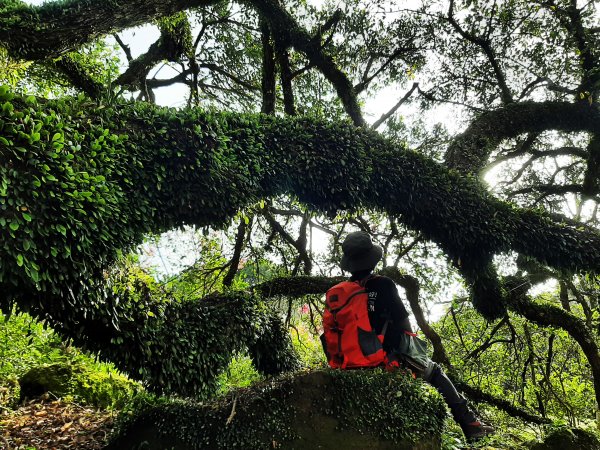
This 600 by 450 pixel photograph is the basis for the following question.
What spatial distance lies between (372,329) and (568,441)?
1960 mm

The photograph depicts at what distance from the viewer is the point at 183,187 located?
13.3 feet

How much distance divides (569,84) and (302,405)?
8.48 m

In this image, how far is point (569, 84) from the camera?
26.9ft

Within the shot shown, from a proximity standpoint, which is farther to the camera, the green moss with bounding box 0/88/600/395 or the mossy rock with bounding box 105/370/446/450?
the mossy rock with bounding box 105/370/446/450

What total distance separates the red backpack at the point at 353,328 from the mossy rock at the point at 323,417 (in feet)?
0.58

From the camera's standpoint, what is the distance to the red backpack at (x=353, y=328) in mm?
3939

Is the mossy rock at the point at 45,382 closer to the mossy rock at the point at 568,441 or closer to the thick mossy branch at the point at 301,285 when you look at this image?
the thick mossy branch at the point at 301,285

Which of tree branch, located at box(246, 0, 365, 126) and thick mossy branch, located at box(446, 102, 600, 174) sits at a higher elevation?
tree branch, located at box(246, 0, 365, 126)

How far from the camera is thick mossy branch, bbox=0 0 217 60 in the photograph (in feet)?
15.6

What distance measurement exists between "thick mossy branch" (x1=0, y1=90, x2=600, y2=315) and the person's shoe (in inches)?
101

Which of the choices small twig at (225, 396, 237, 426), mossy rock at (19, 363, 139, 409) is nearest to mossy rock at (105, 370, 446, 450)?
small twig at (225, 396, 237, 426)

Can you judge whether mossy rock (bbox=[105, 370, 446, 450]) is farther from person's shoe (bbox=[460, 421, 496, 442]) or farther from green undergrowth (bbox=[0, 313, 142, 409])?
green undergrowth (bbox=[0, 313, 142, 409])

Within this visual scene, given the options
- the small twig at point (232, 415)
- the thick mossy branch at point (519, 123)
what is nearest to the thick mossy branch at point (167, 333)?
the small twig at point (232, 415)

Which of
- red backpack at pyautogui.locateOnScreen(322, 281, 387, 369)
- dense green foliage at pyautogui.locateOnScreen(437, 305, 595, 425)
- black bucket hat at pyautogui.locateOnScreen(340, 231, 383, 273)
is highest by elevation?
black bucket hat at pyautogui.locateOnScreen(340, 231, 383, 273)
